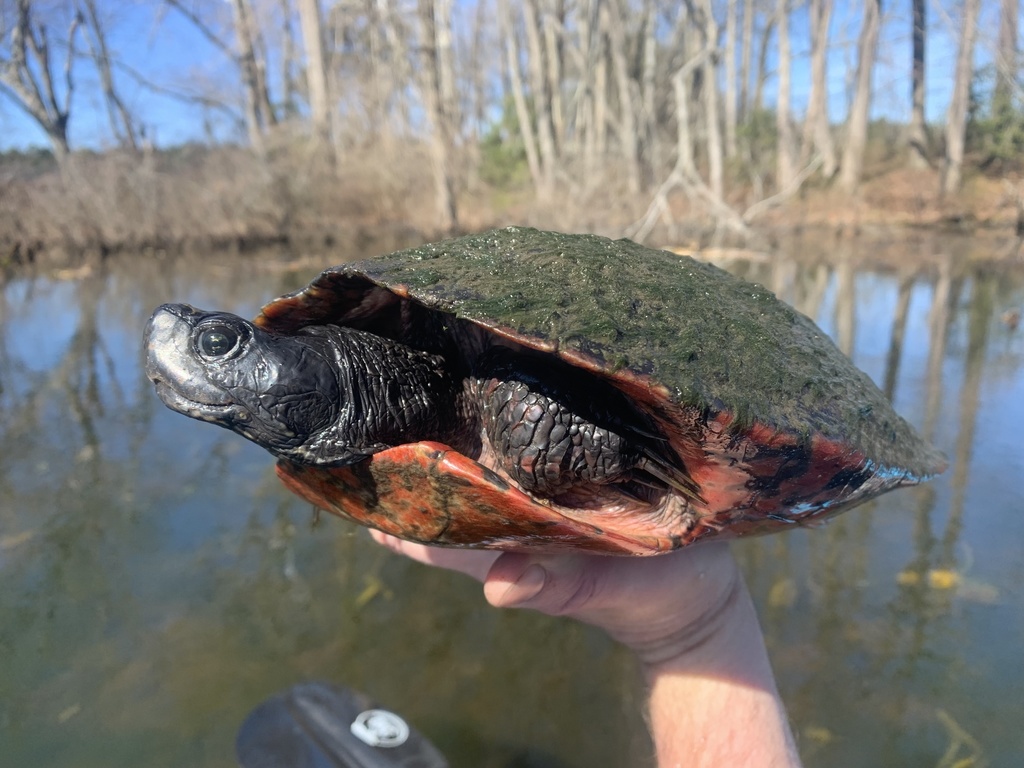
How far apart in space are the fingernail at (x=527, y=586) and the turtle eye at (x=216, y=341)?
73 centimetres

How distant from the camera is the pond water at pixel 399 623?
1655mm

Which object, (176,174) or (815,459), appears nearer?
(815,459)

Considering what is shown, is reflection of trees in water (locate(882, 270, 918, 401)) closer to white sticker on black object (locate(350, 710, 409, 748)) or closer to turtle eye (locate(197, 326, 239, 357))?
white sticker on black object (locate(350, 710, 409, 748))

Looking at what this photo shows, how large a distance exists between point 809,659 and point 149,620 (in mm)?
2199

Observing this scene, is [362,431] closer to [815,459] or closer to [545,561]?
[545,561]

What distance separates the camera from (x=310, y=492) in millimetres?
1302

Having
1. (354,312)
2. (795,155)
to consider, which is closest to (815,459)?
(354,312)

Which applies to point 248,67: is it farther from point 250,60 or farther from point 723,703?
point 723,703

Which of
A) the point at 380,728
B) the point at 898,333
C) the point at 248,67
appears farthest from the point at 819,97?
the point at 380,728

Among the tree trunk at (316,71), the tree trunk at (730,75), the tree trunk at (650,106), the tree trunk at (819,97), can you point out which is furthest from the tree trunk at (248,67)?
the tree trunk at (819,97)

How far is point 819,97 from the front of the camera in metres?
16.0

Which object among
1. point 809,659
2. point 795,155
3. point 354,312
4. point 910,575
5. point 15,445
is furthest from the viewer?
point 795,155

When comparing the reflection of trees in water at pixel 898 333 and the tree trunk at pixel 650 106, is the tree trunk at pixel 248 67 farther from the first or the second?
the reflection of trees in water at pixel 898 333

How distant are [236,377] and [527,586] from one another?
711 mm
